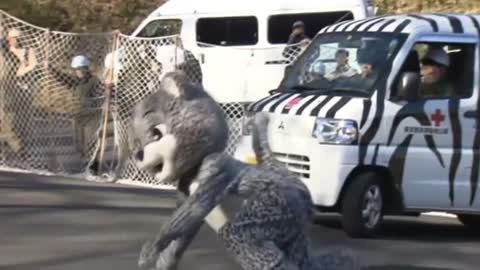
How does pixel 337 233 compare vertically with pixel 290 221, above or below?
below

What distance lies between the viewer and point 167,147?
516 cm

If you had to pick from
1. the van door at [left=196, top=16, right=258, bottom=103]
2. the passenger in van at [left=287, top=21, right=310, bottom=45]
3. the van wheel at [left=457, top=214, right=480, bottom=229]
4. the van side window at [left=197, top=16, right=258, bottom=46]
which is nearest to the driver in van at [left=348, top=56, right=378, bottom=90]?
the van wheel at [left=457, top=214, right=480, bottom=229]

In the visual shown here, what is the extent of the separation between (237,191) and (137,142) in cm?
53

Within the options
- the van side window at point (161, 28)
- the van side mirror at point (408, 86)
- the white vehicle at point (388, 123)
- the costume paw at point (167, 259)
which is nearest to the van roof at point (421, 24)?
the white vehicle at point (388, 123)

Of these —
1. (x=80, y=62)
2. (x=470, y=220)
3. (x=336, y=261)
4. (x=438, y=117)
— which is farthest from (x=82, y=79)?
(x=336, y=261)

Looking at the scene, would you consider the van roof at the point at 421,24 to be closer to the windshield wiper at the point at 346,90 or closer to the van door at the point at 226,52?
the windshield wiper at the point at 346,90

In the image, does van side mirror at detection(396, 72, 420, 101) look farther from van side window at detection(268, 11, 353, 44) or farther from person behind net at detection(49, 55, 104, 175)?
van side window at detection(268, 11, 353, 44)

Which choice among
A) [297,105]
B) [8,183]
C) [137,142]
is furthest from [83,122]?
[137,142]

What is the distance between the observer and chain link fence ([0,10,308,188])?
14883 mm

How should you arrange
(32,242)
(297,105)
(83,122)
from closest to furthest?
1. (32,242)
2. (297,105)
3. (83,122)

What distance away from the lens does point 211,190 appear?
5062mm

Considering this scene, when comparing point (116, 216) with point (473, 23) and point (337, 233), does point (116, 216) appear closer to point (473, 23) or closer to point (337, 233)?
point (337, 233)

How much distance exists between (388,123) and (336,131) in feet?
1.74

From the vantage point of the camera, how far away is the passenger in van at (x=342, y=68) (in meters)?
11.1
